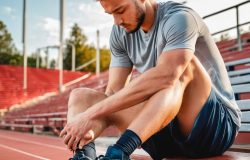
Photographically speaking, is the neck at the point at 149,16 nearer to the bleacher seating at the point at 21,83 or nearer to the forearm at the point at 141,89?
the forearm at the point at 141,89

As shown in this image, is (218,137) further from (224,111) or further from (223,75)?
(223,75)

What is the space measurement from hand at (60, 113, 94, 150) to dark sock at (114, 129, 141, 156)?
0.19 meters

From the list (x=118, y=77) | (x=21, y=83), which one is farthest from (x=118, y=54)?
(x=21, y=83)

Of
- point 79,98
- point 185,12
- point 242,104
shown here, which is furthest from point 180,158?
point 242,104

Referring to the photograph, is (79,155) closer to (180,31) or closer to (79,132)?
(79,132)

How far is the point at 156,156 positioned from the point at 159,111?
445mm

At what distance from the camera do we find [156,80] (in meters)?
1.23

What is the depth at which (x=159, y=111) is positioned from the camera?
119 cm

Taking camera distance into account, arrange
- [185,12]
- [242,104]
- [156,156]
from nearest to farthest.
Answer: [185,12] < [156,156] < [242,104]

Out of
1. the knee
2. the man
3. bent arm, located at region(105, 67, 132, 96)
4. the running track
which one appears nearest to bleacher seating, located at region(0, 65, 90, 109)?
the running track

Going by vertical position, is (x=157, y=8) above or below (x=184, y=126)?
above

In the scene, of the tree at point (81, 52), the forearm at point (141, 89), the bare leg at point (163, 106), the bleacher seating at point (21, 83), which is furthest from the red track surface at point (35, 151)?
the tree at point (81, 52)

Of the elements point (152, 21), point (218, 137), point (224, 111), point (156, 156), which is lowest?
point (156, 156)

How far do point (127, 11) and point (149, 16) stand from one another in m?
0.13
